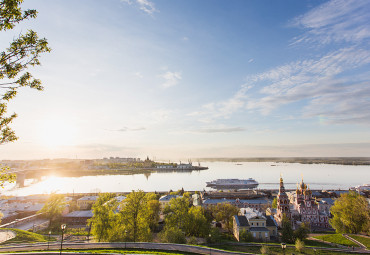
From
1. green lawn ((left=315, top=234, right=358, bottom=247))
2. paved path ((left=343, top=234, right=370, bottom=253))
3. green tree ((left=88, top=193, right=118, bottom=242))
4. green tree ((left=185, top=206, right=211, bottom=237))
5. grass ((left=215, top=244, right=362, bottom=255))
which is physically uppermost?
green tree ((left=88, top=193, right=118, bottom=242))

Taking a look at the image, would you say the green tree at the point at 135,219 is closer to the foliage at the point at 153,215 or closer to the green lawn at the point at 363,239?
the foliage at the point at 153,215

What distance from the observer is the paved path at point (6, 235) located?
91.2 ft

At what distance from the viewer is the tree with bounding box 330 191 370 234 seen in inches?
1378

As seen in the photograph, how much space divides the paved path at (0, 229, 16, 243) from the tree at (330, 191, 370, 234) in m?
51.5

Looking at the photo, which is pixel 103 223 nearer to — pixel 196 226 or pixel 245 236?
pixel 196 226

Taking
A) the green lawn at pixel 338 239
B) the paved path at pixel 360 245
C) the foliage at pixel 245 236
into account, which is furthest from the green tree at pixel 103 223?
the paved path at pixel 360 245

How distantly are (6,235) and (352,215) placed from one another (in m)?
53.5

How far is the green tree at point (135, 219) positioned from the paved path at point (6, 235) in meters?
15.3

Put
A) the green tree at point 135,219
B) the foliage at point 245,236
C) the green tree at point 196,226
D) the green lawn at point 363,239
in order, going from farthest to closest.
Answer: the green tree at point 196,226 < the foliage at point 245,236 < the green lawn at point 363,239 < the green tree at point 135,219

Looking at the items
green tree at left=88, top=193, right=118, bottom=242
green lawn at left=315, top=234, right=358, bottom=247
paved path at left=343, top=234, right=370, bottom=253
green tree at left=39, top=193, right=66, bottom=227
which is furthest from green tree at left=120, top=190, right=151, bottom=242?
paved path at left=343, top=234, right=370, bottom=253

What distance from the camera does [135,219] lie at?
27.8 metres

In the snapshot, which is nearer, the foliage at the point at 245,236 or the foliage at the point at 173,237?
the foliage at the point at 173,237

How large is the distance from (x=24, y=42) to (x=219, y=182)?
120 metres

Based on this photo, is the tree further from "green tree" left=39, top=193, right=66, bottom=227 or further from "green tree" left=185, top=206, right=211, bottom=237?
"green tree" left=39, top=193, right=66, bottom=227
